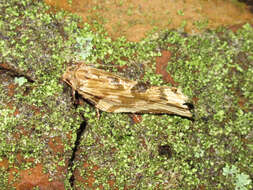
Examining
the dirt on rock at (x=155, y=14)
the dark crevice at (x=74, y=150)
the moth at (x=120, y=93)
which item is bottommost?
the dark crevice at (x=74, y=150)

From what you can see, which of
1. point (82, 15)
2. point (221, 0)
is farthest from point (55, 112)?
point (221, 0)

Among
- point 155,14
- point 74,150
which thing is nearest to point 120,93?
point 74,150

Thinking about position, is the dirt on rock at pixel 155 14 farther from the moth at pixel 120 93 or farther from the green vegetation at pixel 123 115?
the moth at pixel 120 93

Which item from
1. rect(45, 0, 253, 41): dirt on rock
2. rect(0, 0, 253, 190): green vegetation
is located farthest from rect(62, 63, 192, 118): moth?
rect(45, 0, 253, 41): dirt on rock

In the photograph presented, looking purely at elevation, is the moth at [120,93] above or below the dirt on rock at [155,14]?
below

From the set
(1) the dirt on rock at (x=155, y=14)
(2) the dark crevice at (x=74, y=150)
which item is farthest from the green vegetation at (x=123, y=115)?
(1) the dirt on rock at (x=155, y=14)
